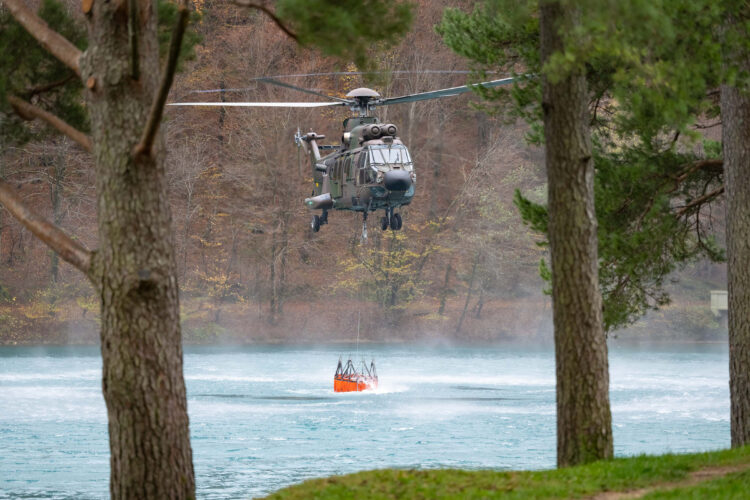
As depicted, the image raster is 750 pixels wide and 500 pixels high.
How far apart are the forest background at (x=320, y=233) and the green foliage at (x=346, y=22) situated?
39633 millimetres

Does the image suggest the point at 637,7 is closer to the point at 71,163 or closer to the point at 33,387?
the point at 33,387

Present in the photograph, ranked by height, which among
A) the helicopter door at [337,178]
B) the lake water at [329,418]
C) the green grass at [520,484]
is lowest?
the lake water at [329,418]

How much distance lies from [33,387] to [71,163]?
17.4 meters

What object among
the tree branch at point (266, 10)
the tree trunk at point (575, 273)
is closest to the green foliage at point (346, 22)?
the tree branch at point (266, 10)

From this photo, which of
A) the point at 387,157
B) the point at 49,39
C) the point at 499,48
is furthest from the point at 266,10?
the point at 387,157

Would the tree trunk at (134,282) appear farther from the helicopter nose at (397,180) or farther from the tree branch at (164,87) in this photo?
the helicopter nose at (397,180)

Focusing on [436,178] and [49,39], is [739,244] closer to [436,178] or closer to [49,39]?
[49,39]

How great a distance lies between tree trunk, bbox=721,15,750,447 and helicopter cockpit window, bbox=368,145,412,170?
13211 millimetres

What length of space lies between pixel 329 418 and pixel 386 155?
661cm

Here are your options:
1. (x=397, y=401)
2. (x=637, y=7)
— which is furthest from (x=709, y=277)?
(x=637, y=7)

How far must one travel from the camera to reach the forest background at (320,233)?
4794 cm

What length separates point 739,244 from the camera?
37.7 feet

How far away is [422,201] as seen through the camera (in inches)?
2100

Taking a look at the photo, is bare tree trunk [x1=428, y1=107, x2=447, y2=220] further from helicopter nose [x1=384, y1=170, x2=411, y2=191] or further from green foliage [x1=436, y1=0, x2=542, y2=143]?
green foliage [x1=436, y1=0, x2=542, y2=143]
